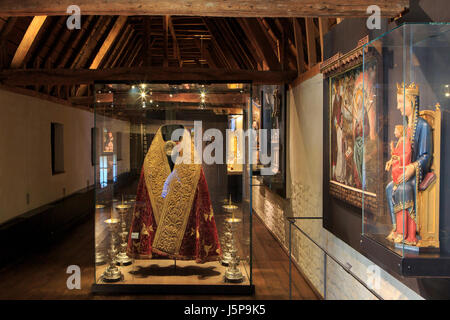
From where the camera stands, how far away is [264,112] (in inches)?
280

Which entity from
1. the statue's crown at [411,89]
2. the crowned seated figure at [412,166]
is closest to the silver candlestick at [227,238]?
the crowned seated figure at [412,166]

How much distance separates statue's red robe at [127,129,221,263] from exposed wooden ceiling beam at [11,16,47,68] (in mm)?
2632

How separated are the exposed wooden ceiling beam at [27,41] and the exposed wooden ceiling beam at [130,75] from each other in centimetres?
24

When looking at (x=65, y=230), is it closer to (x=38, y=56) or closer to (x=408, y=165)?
(x=38, y=56)

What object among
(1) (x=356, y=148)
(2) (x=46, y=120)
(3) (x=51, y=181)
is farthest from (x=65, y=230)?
(1) (x=356, y=148)

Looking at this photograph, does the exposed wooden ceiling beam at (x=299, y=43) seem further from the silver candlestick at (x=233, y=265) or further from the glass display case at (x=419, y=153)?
the glass display case at (x=419, y=153)

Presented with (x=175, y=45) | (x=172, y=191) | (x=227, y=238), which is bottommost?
(x=227, y=238)

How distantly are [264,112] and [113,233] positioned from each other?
374cm

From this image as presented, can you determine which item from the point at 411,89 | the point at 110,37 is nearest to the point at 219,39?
Answer: the point at 110,37

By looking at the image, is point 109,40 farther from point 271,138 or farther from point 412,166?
point 412,166

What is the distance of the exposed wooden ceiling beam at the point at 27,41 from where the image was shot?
211 inches

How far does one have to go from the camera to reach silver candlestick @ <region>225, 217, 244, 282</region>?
4211 mm

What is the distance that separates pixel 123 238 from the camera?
14.2 feet

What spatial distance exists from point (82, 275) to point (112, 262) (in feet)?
2.40
